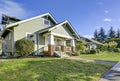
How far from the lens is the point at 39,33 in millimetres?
23047

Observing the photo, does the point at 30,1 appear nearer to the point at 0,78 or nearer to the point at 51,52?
the point at 51,52

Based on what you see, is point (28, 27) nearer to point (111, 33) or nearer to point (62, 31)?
point (62, 31)

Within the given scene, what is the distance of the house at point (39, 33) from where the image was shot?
20531 mm

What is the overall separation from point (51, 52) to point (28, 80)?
496 inches

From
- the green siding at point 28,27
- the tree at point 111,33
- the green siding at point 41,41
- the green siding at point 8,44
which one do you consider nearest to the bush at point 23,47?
the green siding at point 28,27

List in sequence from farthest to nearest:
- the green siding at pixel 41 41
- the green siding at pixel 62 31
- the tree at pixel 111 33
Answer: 1. the tree at pixel 111 33
2. the green siding at pixel 62 31
3. the green siding at pixel 41 41

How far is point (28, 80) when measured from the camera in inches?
357

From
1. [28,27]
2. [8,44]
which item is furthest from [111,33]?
[8,44]

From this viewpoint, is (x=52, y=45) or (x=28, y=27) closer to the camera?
(x=52, y=45)

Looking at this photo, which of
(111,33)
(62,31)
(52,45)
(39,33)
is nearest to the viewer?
(52,45)

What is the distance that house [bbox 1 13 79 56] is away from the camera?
20531mm

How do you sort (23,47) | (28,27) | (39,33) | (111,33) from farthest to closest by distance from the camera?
(111,33), (39,33), (28,27), (23,47)

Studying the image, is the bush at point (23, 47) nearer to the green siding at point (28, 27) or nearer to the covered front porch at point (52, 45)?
the green siding at point (28, 27)

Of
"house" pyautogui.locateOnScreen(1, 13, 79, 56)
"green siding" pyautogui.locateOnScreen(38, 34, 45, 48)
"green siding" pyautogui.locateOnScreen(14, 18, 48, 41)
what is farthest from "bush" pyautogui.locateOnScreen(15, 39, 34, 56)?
"green siding" pyautogui.locateOnScreen(38, 34, 45, 48)
